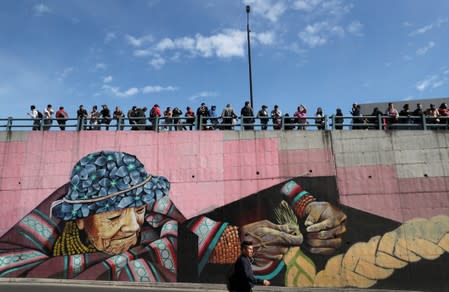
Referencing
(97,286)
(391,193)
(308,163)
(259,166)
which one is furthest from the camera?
(259,166)

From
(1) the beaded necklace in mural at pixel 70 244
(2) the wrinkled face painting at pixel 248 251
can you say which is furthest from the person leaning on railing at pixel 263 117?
(2) the wrinkled face painting at pixel 248 251

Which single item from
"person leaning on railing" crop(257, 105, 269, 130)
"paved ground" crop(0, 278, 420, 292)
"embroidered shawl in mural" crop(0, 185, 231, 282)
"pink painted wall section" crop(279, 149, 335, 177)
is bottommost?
"paved ground" crop(0, 278, 420, 292)

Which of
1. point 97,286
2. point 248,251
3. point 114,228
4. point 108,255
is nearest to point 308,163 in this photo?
point 114,228

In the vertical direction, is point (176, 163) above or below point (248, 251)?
above

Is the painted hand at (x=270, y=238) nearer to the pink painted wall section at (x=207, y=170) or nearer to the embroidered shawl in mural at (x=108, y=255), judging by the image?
the embroidered shawl in mural at (x=108, y=255)

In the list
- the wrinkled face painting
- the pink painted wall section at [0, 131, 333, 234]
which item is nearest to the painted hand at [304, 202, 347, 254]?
the pink painted wall section at [0, 131, 333, 234]

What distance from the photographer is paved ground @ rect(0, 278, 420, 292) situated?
13727mm

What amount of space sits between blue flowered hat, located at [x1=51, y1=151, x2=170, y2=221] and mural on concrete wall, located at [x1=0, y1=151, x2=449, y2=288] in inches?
1.6

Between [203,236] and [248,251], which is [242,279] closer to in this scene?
[248,251]

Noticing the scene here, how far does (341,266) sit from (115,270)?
8.65 meters

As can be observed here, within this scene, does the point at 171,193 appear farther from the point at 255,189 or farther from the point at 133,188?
the point at 255,189

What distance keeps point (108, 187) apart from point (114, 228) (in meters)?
1.71

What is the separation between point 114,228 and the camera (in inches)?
619

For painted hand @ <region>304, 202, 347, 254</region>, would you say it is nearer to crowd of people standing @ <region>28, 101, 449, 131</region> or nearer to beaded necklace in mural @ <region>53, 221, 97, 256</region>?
crowd of people standing @ <region>28, 101, 449, 131</region>
